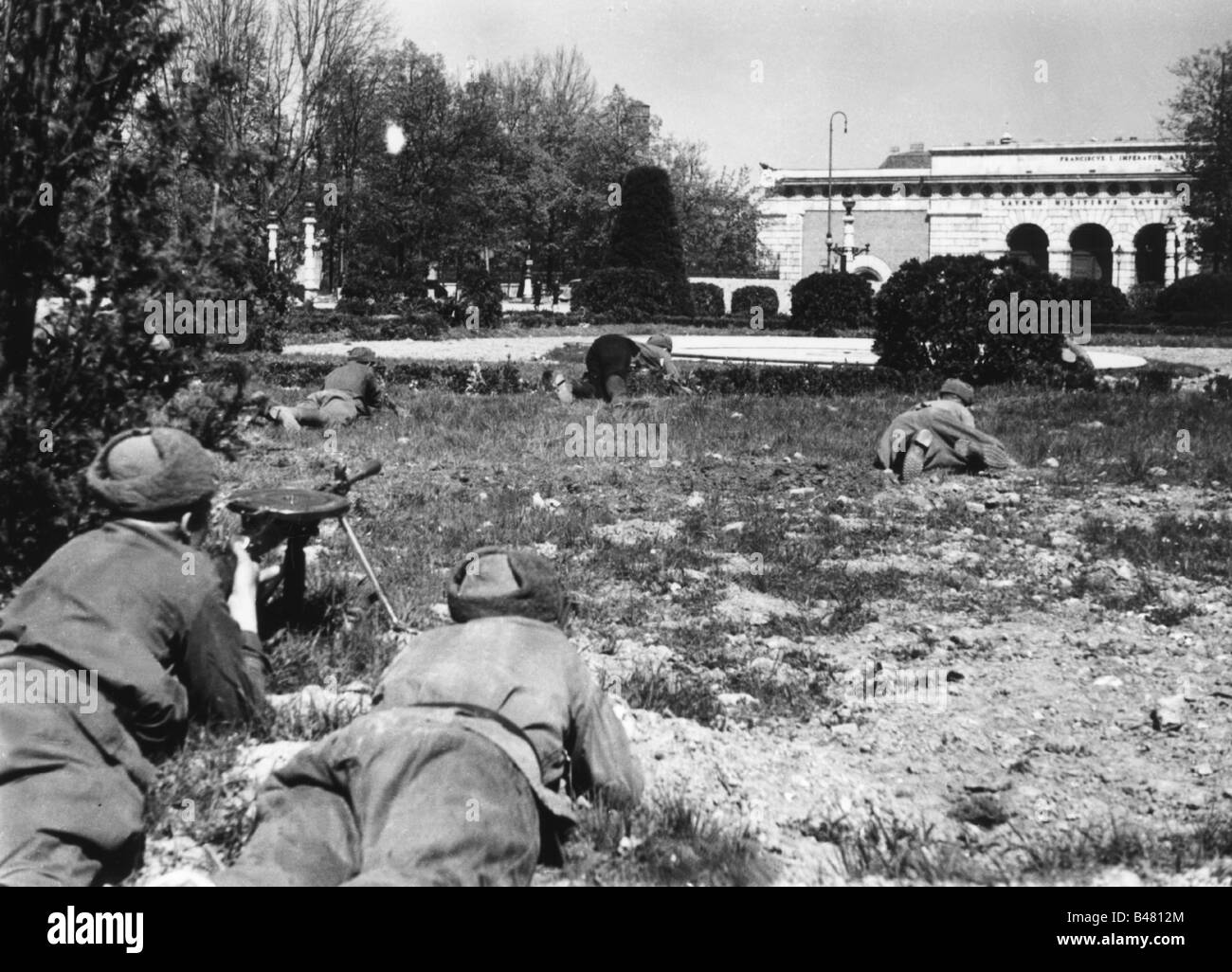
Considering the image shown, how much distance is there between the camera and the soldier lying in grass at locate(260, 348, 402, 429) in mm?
11820

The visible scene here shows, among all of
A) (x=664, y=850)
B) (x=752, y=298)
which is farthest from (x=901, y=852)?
(x=752, y=298)

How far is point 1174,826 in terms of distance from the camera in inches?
148

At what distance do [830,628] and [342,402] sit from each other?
7.19 metres

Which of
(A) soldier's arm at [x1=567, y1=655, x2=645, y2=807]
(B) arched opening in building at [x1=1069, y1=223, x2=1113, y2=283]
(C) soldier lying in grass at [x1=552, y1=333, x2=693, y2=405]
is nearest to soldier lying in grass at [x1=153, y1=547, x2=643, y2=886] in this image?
(A) soldier's arm at [x1=567, y1=655, x2=645, y2=807]

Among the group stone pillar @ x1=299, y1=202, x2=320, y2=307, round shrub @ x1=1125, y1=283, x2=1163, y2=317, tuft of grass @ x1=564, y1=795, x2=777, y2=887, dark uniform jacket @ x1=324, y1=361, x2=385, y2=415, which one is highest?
stone pillar @ x1=299, y1=202, x2=320, y2=307

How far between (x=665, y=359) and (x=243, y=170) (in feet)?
33.9

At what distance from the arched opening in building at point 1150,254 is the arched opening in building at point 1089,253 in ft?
4.54

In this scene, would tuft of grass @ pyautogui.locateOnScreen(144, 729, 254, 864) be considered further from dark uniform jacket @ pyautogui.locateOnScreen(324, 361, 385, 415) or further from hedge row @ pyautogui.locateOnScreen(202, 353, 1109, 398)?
hedge row @ pyautogui.locateOnScreen(202, 353, 1109, 398)

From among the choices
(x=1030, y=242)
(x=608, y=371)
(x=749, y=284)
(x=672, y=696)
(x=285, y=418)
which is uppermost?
(x=1030, y=242)

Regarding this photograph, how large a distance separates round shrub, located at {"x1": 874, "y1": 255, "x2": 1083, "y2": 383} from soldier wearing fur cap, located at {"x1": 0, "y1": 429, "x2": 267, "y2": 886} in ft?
42.8

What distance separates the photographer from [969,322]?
1555cm

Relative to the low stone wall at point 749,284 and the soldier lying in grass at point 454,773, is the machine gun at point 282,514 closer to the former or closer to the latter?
the soldier lying in grass at point 454,773

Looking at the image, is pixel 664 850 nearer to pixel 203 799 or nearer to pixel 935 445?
pixel 203 799
